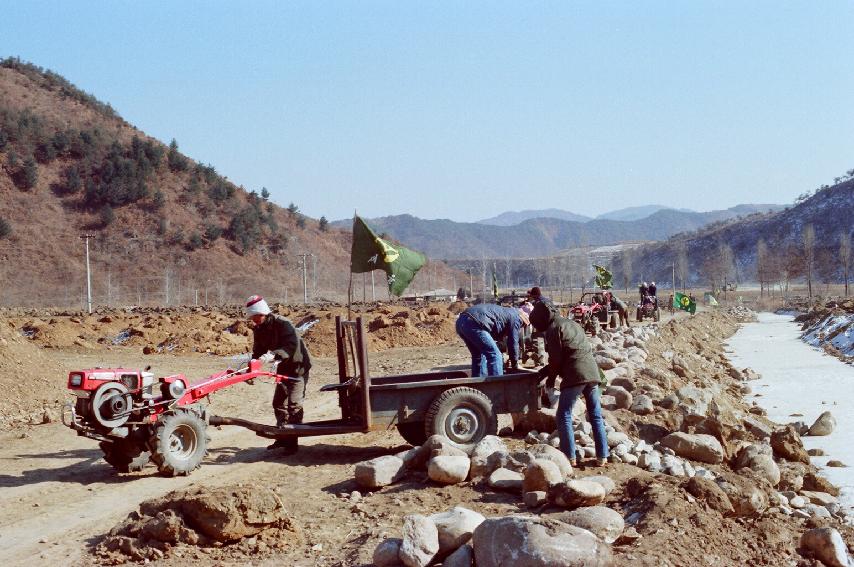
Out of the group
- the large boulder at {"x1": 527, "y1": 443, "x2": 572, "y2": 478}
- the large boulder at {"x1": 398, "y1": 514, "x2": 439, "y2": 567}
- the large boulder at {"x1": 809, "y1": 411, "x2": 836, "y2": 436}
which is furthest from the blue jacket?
the large boulder at {"x1": 809, "y1": 411, "x2": 836, "y2": 436}

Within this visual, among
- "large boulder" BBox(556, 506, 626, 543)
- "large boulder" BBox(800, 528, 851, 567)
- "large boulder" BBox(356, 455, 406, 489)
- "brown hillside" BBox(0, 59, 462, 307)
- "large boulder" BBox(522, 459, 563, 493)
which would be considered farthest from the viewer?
"brown hillside" BBox(0, 59, 462, 307)

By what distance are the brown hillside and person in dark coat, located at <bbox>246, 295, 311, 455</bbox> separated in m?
58.8

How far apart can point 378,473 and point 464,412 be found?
1.80 m

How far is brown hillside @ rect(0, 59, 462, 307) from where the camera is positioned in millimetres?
72062

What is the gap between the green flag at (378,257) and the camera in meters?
10.6

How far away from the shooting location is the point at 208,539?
692 cm

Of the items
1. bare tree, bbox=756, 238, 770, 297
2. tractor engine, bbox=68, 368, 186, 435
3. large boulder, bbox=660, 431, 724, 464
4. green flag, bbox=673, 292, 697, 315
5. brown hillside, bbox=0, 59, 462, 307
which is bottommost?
large boulder, bbox=660, 431, 724, 464

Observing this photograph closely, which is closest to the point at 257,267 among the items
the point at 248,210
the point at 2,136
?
the point at 248,210

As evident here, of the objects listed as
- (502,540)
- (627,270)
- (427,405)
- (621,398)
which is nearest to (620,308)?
(621,398)

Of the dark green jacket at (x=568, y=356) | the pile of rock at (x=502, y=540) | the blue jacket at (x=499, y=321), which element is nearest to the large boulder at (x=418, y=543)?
the pile of rock at (x=502, y=540)

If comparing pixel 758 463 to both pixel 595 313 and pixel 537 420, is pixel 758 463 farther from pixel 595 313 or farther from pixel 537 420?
pixel 595 313

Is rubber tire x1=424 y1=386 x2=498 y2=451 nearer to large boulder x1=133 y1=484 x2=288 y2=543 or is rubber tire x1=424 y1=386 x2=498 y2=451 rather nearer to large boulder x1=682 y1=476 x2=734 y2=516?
large boulder x1=682 y1=476 x2=734 y2=516

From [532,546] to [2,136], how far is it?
8558cm

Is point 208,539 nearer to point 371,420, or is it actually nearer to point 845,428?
point 371,420
